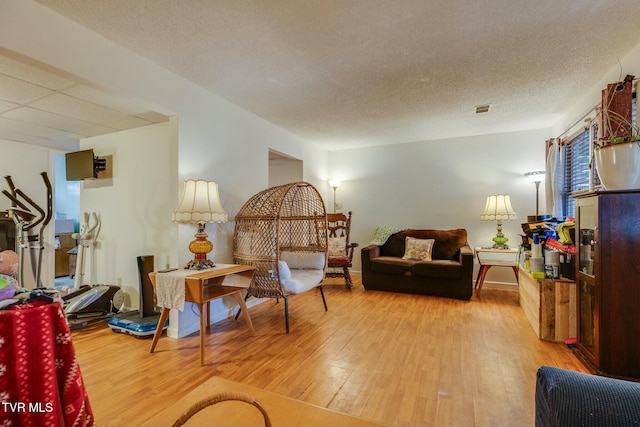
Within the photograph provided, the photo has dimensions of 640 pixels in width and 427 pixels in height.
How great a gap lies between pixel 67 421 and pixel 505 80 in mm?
3734

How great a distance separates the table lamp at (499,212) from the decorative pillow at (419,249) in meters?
0.84

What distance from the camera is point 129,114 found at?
3037mm

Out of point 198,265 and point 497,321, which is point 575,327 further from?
point 198,265

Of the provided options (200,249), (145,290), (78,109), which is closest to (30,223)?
(78,109)

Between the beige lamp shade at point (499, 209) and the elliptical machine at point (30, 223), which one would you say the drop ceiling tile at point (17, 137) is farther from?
the beige lamp shade at point (499, 209)

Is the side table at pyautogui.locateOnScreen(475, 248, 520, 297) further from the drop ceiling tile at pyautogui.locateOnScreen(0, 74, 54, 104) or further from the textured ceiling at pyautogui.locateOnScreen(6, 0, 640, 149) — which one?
the drop ceiling tile at pyautogui.locateOnScreen(0, 74, 54, 104)

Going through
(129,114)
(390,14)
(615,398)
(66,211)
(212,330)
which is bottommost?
(212,330)

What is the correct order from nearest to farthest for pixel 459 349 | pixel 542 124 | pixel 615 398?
pixel 615 398, pixel 459 349, pixel 542 124

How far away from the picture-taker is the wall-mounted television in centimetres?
360

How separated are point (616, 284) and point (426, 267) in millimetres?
2137

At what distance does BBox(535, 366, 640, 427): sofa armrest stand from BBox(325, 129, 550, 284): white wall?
13.7 ft

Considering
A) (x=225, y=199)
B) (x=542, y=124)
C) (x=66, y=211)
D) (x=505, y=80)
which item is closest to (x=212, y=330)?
(x=225, y=199)

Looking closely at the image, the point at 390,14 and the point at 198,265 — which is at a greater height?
the point at 390,14

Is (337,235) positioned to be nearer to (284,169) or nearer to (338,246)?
(338,246)
